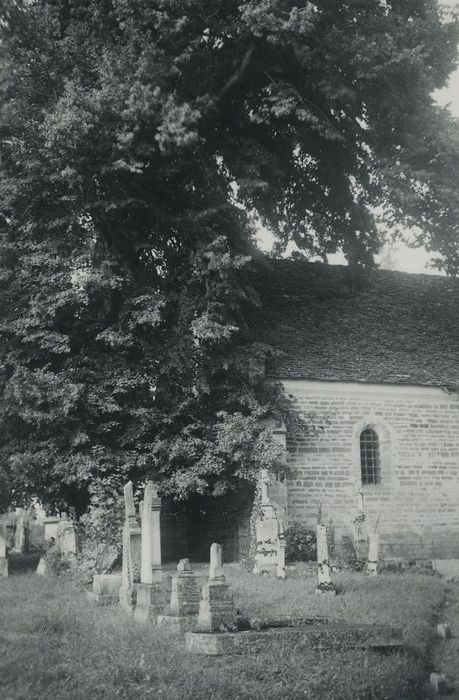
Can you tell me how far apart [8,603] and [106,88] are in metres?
11.8

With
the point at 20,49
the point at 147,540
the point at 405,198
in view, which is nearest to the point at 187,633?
the point at 147,540

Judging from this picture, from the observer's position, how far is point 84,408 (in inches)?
691

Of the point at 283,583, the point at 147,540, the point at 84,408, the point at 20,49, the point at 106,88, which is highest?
the point at 20,49

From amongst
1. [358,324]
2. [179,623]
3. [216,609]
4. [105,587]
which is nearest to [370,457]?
[358,324]

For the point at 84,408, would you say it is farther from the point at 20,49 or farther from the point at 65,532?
the point at 20,49

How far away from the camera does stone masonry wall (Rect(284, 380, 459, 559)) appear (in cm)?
1997

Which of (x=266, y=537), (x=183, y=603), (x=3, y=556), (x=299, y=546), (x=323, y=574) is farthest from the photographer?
(x=299, y=546)

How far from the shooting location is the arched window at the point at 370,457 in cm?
2078

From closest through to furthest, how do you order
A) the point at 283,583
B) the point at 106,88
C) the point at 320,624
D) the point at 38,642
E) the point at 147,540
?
1. the point at 38,642
2. the point at 320,624
3. the point at 147,540
4. the point at 283,583
5. the point at 106,88

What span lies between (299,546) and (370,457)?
447cm

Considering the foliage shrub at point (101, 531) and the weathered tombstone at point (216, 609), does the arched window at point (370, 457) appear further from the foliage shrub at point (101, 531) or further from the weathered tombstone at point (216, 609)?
the weathered tombstone at point (216, 609)

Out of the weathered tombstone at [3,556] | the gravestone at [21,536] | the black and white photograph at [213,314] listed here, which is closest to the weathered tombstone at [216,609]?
the black and white photograph at [213,314]

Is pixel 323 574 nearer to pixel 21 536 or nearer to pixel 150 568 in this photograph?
pixel 150 568

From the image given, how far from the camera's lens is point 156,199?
2000 cm
